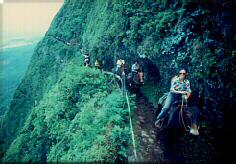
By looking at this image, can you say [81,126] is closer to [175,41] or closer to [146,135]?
[146,135]

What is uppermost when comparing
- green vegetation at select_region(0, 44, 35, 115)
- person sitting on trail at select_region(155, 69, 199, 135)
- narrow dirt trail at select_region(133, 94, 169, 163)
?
person sitting on trail at select_region(155, 69, 199, 135)

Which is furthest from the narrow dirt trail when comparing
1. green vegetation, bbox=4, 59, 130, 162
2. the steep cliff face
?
the steep cliff face

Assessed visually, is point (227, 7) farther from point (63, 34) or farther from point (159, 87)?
point (63, 34)

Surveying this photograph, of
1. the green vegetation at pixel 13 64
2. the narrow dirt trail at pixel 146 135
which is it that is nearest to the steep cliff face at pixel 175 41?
the narrow dirt trail at pixel 146 135

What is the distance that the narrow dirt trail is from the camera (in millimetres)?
7469

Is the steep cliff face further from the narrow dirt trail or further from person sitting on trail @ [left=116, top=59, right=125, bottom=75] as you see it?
the narrow dirt trail

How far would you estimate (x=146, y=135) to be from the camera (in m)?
8.25

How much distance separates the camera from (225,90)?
7.59 m

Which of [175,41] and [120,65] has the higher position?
[175,41]

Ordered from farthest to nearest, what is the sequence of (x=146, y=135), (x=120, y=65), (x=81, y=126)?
1. (x=120, y=65)
2. (x=81, y=126)
3. (x=146, y=135)

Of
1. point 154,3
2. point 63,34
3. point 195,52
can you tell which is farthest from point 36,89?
point 195,52

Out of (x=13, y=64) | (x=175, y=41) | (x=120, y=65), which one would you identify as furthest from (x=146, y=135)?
(x=13, y=64)

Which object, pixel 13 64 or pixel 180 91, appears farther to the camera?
pixel 13 64

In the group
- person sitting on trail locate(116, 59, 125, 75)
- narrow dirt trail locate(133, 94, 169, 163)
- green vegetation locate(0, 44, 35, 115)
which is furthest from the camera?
green vegetation locate(0, 44, 35, 115)
